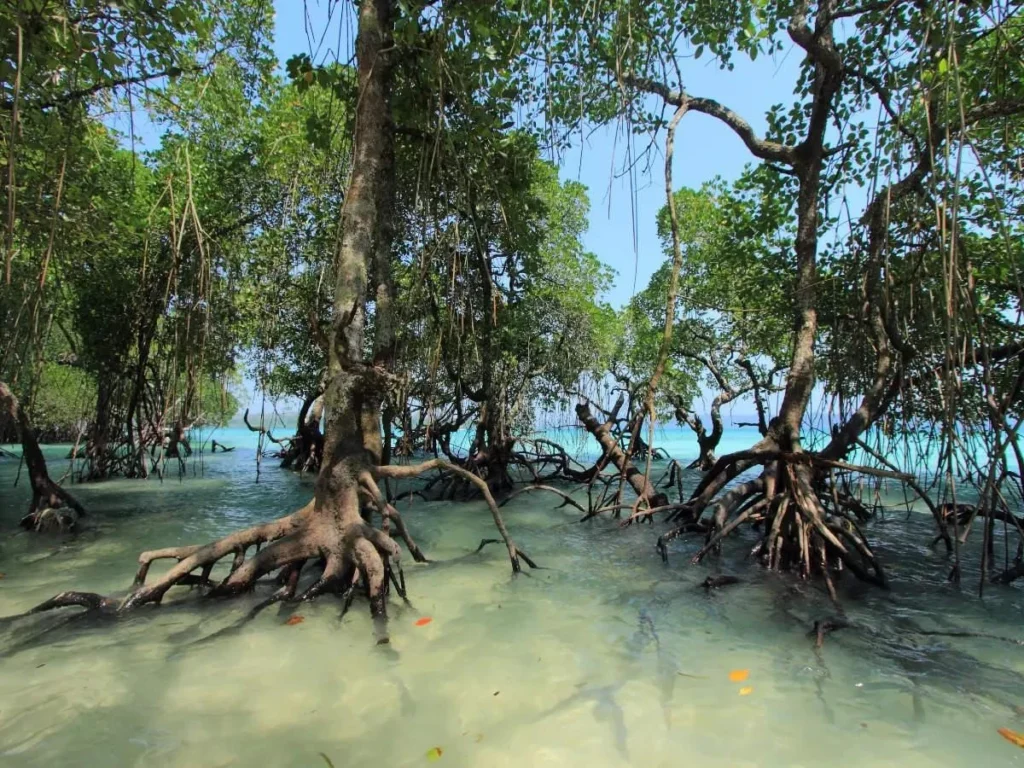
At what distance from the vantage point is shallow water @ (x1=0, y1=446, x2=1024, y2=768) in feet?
7.07

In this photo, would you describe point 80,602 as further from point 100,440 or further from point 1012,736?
point 100,440

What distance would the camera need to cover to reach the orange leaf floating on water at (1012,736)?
2236 millimetres

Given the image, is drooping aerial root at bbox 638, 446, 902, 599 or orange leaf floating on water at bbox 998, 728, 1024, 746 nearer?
orange leaf floating on water at bbox 998, 728, 1024, 746

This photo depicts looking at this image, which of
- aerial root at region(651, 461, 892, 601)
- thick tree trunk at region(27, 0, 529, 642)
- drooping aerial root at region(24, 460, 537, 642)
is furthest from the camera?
aerial root at region(651, 461, 892, 601)

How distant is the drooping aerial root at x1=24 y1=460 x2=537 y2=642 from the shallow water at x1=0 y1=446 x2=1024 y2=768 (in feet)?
0.42

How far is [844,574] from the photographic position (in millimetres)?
4789

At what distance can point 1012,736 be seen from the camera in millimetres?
2275

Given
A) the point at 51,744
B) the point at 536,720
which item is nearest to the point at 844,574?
the point at 536,720

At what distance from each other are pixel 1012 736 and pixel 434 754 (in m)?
2.33

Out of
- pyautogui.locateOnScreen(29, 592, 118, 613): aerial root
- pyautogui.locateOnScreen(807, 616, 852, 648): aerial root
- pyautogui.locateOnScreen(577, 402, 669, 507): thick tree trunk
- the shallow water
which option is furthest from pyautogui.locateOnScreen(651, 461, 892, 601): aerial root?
pyautogui.locateOnScreen(29, 592, 118, 613): aerial root

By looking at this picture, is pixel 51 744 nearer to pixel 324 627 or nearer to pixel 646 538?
pixel 324 627

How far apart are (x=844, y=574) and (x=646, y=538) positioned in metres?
2.09

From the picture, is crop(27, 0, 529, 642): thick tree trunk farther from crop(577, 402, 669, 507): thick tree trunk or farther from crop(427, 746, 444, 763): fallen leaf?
crop(577, 402, 669, 507): thick tree trunk

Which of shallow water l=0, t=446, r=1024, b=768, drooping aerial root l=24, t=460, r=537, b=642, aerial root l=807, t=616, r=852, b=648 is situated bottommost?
shallow water l=0, t=446, r=1024, b=768
